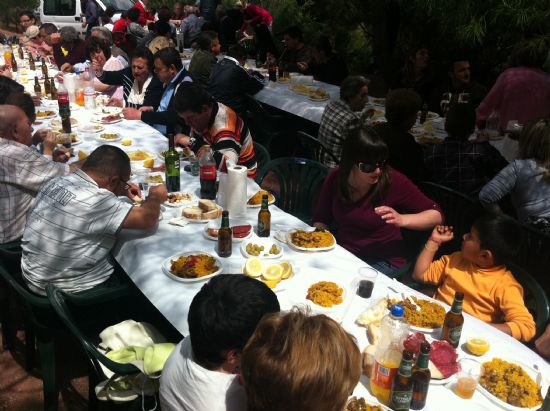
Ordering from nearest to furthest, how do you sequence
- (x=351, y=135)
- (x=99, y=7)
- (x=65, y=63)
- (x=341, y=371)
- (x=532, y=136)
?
(x=341, y=371)
(x=351, y=135)
(x=532, y=136)
(x=65, y=63)
(x=99, y=7)

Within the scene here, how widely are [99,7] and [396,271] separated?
14.1 meters

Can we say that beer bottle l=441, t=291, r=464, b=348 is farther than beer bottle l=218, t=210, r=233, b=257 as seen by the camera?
No

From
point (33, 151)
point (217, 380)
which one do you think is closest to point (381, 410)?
point (217, 380)

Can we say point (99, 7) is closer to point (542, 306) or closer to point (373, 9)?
point (373, 9)

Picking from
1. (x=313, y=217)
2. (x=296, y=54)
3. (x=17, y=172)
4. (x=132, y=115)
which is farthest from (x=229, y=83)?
(x=17, y=172)

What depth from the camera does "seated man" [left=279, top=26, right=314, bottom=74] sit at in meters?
8.77

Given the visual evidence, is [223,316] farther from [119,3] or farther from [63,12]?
[119,3]

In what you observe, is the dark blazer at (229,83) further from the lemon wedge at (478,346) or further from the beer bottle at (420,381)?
the beer bottle at (420,381)

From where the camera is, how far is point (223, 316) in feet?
6.21

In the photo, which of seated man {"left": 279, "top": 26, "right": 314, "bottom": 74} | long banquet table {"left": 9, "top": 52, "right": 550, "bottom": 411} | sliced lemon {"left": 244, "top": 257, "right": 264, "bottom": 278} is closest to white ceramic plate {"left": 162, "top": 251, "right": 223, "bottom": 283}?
long banquet table {"left": 9, "top": 52, "right": 550, "bottom": 411}

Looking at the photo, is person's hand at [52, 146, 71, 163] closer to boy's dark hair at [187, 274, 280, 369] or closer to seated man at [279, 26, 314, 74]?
boy's dark hair at [187, 274, 280, 369]

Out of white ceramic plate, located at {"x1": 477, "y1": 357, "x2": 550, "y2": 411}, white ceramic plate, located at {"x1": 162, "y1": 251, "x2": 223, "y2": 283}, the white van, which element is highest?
white ceramic plate, located at {"x1": 477, "y1": 357, "x2": 550, "y2": 411}

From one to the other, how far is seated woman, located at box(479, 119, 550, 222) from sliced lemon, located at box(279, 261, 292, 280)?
1.79m

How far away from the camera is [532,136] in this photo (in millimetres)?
3701
